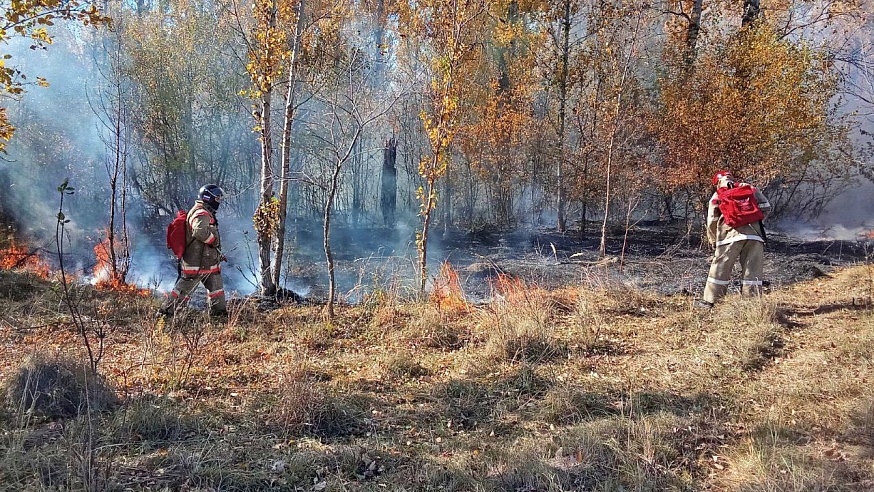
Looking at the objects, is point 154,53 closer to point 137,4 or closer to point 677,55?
point 137,4

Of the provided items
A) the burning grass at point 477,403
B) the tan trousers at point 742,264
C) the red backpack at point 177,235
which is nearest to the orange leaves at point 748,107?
the tan trousers at point 742,264

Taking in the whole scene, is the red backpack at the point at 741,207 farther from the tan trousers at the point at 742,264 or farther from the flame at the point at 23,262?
the flame at the point at 23,262

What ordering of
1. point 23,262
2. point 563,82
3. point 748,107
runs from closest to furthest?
1. point 23,262
2. point 748,107
3. point 563,82

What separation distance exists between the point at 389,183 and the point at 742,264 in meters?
13.3

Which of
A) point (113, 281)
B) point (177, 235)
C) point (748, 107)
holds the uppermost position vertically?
point (748, 107)

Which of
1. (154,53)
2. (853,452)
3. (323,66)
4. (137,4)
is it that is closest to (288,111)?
(323,66)

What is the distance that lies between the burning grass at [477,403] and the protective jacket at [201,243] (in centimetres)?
101

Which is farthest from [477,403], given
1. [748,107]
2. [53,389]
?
[748,107]

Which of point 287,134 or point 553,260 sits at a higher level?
point 287,134

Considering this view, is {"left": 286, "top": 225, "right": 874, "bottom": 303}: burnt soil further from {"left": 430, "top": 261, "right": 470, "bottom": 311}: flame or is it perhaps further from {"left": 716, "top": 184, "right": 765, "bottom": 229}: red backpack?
{"left": 716, "top": 184, "right": 765, "bottom": 229}: red backpack

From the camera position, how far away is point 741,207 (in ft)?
21.1

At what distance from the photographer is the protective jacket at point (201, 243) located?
638cm

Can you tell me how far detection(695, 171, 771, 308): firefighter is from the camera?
643 cm

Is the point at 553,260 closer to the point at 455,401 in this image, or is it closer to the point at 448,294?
the point at 448,294
